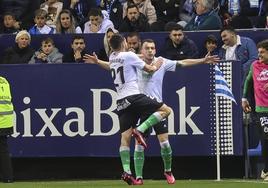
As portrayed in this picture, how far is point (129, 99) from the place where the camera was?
1427 cm

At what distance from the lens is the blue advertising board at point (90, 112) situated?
55.4 ft

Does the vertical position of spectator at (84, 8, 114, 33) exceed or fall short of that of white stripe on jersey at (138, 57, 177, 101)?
it exceeds it

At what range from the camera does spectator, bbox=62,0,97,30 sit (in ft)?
67.7

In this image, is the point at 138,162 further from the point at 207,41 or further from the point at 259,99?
the point at 207,41

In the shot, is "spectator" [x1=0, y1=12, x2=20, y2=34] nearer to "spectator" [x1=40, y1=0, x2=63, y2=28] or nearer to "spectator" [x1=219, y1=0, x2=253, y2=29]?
"spectator" [x1=40, y1=0, x2=63, y2=28]

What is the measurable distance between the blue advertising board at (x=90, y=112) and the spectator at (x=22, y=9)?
3996 millimetres

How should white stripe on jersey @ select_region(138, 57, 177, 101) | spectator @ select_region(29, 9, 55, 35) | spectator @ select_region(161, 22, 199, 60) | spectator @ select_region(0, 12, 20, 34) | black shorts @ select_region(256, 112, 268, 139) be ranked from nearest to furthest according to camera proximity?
white stripe on jersey @ select_region(138, 57, 177, 101), black shorts @ select_region(256, 112, 268, 139), spectator @ select_region(161, 22, 199, 60), spectator @ select_region(29, 9, 55, 35), spectator @ select_region(0, 12, 20, 34)

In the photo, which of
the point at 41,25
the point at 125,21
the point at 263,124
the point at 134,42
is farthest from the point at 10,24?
the point at 263,124

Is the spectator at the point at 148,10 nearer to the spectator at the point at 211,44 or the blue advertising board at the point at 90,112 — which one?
the spectator at the point at 211,44

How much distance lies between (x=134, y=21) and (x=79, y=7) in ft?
7.84

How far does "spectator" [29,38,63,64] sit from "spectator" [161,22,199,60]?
210cm

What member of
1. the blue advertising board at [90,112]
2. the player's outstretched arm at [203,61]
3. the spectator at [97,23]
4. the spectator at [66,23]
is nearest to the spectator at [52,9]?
the spectator at [66,23]

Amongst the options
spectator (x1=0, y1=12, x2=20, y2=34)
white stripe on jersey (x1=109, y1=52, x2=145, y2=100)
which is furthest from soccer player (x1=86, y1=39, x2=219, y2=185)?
spectator (x1=0, y1=12, x2=20, y2=34)

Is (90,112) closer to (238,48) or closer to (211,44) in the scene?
(211,44)
